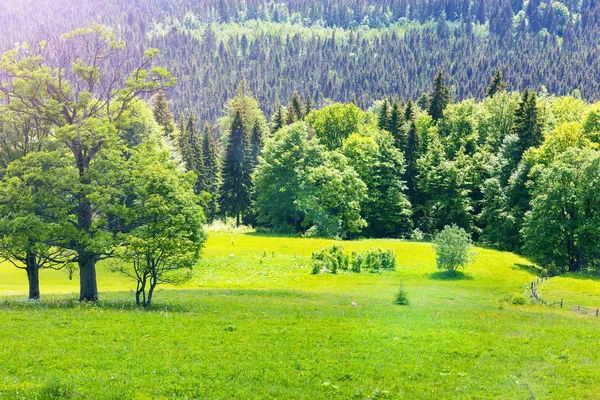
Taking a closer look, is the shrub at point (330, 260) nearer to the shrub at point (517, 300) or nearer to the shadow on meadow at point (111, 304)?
the shadow on meadow at point (111, 304)

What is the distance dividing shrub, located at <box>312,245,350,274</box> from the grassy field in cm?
1717

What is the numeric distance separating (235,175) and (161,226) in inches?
2771

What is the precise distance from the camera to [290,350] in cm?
1914

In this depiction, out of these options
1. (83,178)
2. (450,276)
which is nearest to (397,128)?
(450,276)

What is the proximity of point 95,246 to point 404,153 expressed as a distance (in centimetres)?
7772

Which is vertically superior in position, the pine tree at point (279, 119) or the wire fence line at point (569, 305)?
the pine tree at point (279, 119)

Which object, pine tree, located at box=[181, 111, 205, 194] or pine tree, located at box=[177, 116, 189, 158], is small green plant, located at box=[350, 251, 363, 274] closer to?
pine tree, located at box=[181, 111, 205, 194]

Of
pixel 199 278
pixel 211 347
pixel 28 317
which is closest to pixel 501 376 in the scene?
pixel 211 347

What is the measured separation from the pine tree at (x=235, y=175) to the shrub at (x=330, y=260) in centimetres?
4311

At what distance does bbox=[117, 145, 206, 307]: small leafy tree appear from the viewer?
1033 inches

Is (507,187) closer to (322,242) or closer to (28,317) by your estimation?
(322,242)

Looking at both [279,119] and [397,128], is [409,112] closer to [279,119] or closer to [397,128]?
[397,128]

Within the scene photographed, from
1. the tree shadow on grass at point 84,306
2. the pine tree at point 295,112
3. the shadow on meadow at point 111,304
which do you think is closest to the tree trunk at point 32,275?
the shadow on meadow at point 111,304

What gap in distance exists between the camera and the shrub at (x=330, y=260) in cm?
5309
